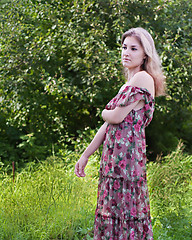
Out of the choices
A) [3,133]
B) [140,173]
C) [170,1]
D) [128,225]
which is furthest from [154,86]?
[3,133]

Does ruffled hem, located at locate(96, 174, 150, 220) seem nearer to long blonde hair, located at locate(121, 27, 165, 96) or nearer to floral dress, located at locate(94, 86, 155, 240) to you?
floral dress, located at locate(94, 86, 155, 240)

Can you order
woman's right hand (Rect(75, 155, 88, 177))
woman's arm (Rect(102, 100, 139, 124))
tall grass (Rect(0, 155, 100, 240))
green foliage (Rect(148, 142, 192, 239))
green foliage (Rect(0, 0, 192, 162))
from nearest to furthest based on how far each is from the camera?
1. woman's arm (Rect(102, 100, 139, 124))
2. woman's right hand (Rect(75, 155, 88, 177))
3. tall grass (Rect(0, 155, 100, 240))
4. green foliage (Rect(148, 142, 192, 239))
5. green foliage (Rect(0, 0, 192, 162))

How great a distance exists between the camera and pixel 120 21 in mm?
4430

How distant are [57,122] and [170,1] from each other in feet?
7.67

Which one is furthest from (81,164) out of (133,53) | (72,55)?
(72,55)

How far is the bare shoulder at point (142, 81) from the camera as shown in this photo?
1.93m

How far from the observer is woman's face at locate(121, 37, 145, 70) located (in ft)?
6.49

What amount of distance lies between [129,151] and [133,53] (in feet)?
1.88

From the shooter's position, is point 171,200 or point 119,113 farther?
point 171,200

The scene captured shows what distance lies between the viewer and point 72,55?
4.79m

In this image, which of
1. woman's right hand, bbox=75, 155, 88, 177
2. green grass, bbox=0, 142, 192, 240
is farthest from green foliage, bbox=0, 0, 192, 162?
woman's right hand, bbox=75, 155, 88, 177

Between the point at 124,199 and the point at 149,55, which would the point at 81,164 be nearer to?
the point at 124,199

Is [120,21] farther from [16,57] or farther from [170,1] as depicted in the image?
[16,57]

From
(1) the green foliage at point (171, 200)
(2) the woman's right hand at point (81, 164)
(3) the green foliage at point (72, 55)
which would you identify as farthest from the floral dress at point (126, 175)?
(3) the green foliage at point (72, 55)
